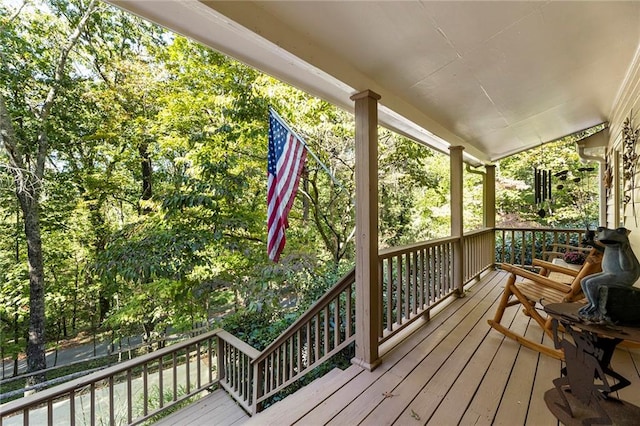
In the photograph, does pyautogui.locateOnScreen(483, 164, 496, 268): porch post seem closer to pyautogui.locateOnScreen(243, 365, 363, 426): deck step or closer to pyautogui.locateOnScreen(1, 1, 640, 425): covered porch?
pyautogui.locateOnScreen(1, 1, 640, 425): covered porch

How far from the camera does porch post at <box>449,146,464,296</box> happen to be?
369cm

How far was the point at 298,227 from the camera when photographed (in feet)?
21.5

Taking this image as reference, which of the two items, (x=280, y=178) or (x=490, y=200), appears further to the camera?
(x=490, y=200)

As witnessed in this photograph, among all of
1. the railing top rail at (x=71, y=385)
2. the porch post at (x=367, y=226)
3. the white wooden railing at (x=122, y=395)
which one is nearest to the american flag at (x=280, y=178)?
the porch post at (x=367, y=226)

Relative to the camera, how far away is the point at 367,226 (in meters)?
2.11

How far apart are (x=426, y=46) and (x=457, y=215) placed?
260 cm

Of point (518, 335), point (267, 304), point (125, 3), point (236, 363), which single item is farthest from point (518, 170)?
point (125, 3)

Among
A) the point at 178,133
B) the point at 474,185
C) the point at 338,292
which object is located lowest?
the point at 338,292

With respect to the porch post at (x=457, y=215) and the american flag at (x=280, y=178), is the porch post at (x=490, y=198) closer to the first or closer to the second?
the porch post at (x=457, y=215)

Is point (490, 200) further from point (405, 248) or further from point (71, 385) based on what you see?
point (71, 385)

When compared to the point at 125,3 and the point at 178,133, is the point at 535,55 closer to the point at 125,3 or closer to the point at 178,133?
the point at 125,3

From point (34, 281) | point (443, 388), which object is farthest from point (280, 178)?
point (34, 281)

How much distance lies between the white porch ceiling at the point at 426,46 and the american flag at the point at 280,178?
579mm

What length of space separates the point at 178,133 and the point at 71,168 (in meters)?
2.94
